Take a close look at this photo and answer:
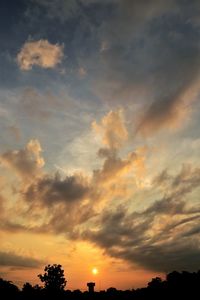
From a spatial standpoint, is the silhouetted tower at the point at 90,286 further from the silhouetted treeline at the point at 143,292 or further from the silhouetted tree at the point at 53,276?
→ the silhouetted tree at the point at 53,276

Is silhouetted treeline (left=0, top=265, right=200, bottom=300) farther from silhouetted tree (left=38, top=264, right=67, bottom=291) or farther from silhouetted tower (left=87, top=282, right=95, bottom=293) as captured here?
silhouetted tree (left=38, top=264, right=67, bottom=291)

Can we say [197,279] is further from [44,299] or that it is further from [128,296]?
[44,299]

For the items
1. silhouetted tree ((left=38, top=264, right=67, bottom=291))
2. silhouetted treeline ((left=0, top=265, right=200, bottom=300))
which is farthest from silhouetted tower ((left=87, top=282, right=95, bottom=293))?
silhouetted tree ((left=38, top=264, right=67, bottom=291))

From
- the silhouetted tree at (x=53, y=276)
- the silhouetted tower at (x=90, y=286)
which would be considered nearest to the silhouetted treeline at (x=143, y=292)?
the silhouetted tower at (x=90, y=286)

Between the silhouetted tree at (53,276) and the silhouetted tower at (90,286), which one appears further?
the silhouetted tree at (53,276)

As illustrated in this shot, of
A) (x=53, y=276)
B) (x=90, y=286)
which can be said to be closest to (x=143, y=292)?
(x=90, y=286)

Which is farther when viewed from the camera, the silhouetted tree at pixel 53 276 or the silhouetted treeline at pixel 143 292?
the silhouetted tree at pixel 53 276

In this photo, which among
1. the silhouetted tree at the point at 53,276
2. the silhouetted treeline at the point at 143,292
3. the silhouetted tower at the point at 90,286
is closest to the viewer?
the silhouetted treeline at the point at 143,292

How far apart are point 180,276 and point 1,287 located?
1474cm

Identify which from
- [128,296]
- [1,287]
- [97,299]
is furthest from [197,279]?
[1,287]

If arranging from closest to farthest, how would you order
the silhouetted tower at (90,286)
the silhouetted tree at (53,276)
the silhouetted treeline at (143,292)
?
the silhouetted treeline at (143,292) < the silhouetted tower at (90,286) < the silhouetted tree at (53,276)

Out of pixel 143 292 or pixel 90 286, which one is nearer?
pixel 143 292

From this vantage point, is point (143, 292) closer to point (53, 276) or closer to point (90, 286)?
point (90, 286)

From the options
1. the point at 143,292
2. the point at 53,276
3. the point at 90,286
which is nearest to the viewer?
the point at 143,292
